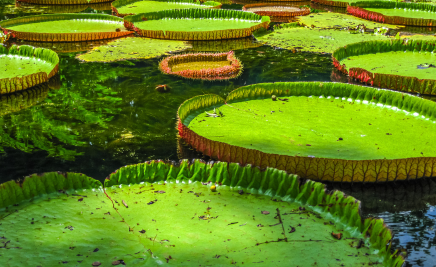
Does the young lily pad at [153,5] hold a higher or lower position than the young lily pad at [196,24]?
higher

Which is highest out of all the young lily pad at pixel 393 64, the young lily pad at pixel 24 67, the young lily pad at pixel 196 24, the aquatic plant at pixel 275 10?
the aquatic plant at pixel 275 10

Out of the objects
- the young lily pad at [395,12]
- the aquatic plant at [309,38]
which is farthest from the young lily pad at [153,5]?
the young lily pad at [395,12]

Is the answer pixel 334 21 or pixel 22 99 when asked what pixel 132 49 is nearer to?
pixel 22 99

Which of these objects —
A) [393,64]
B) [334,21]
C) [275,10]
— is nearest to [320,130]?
[393,64]

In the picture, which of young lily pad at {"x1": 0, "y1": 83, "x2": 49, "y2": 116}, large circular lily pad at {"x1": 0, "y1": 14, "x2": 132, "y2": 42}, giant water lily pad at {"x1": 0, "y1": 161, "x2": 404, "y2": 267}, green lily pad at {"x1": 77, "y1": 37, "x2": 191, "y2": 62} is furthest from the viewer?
large circular lily pad at {"x1": 0, "y1": 14, "x2": 132, "y2": 42}

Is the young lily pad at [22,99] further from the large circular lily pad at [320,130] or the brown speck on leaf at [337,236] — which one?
the brown speck on leaf at [337,236]

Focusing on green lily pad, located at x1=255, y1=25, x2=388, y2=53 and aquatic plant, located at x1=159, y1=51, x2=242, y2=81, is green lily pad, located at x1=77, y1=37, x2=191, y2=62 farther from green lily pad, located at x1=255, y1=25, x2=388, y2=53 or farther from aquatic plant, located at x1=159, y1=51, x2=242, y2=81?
green lily pad, located at x1=255, y1=25, x2=388, y2=53

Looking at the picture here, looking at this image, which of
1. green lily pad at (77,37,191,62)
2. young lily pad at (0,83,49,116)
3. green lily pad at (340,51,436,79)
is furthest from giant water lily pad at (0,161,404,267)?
green lily pad at (77,37,191,62)

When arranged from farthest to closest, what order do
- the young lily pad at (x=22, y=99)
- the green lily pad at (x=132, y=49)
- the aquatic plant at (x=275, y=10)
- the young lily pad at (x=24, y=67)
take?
the aquatic plant at (x=275, y=10)
the green lily pad at (x=132, y=49)
the young lily pad at (x=24, y=67)
the young lily pad at (x=22, y=99)
